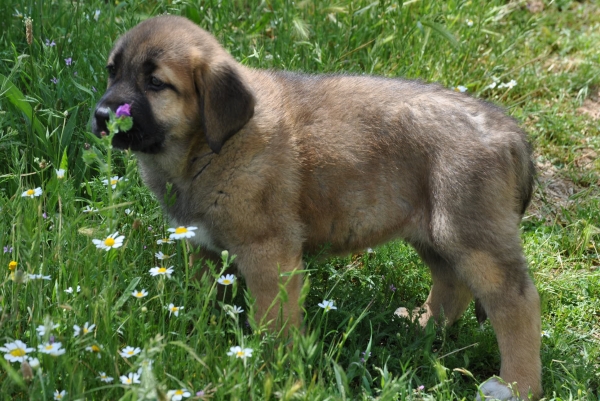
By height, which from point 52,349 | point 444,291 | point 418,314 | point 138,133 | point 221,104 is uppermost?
point 221,104

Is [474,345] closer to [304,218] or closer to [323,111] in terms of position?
[304,218]

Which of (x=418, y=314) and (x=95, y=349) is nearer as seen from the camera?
(x=95, y=349)

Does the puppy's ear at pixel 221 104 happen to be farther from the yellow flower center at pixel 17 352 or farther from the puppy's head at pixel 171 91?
the yellow flower center at pixel 17 352

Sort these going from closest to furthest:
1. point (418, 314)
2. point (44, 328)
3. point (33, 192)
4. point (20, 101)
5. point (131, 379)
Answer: point (44, 328)
point (131, 379)
point (33, 192)
point (418, 314)
point (20, 101)

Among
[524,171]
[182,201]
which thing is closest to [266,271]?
[182,201]

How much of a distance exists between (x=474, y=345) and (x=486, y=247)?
511 mm

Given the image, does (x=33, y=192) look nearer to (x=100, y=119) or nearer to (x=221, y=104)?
(x=100, y=119)

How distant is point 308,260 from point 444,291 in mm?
784

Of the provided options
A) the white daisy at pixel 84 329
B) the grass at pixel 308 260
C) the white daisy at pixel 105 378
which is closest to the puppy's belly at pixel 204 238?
the grass at pixel 308 260

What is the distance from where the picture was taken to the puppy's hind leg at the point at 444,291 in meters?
4.24

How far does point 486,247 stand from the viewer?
3.70m

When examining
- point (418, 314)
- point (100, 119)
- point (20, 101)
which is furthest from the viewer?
point (20, 101)

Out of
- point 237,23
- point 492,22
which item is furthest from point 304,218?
point 492,22

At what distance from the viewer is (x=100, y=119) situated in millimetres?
3492
